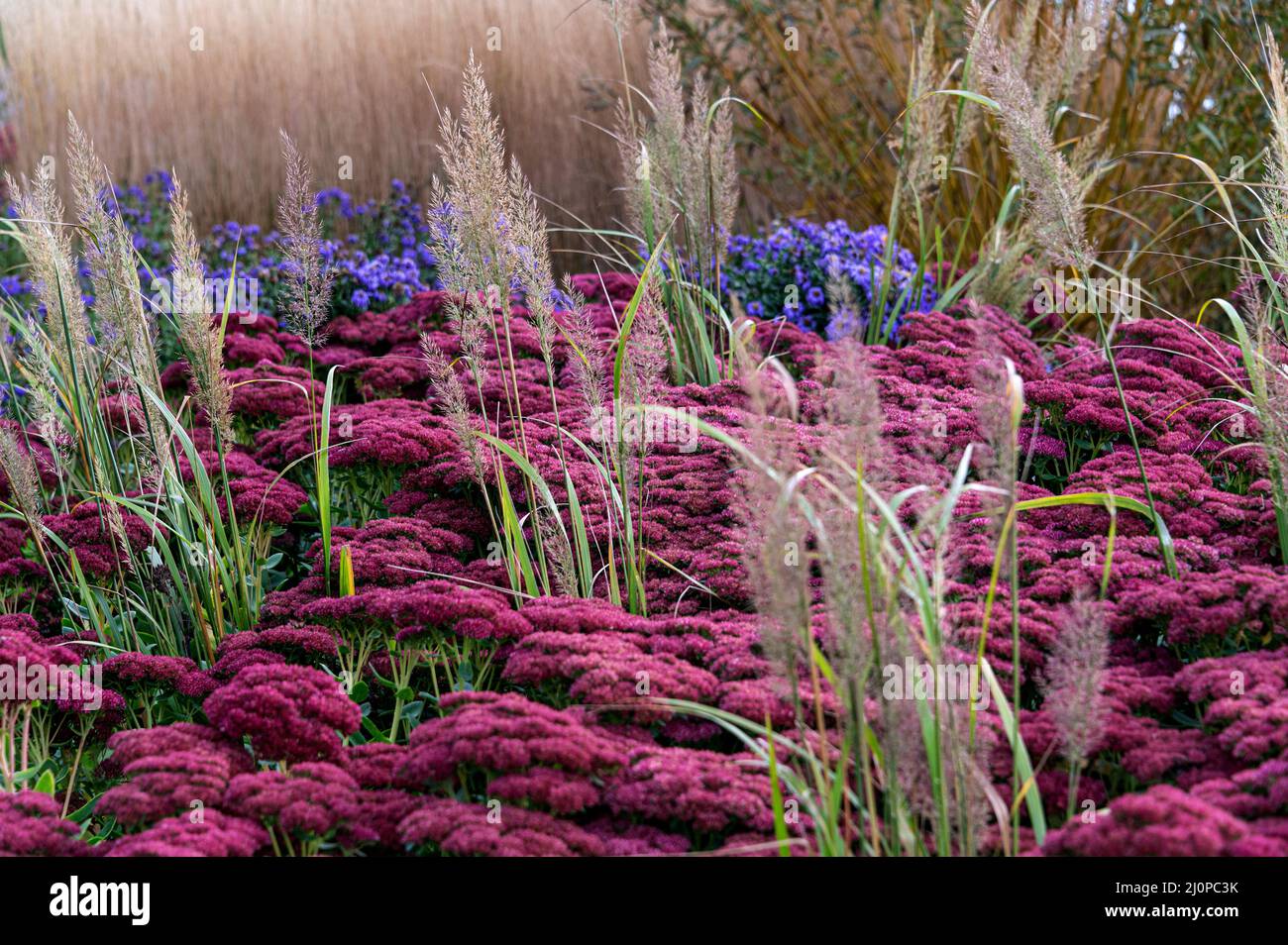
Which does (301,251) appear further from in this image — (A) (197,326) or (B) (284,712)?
(B) (284,712)

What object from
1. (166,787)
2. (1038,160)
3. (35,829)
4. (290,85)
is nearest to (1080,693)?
(1038,160)

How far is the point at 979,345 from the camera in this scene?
230 centimetres

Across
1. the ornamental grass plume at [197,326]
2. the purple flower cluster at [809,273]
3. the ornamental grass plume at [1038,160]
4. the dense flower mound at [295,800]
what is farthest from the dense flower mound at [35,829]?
the purple flower cluster at [809,273]

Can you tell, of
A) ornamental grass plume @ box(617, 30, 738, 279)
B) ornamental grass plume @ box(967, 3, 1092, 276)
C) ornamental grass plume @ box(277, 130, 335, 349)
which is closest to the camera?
ornamental grass plume @ box(967, 3, 1092, 276)

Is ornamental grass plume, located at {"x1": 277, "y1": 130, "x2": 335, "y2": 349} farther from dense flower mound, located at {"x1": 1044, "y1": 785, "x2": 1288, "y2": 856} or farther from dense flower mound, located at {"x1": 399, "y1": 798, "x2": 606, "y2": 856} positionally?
dense flower mound, located at {"x1": 1044, "y1": 785, "x2": 1288, "y2": 856}

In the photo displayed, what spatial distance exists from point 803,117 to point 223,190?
3882 millimetres

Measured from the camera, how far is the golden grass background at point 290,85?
848 centimetres

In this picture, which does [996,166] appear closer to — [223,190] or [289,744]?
[223,190]

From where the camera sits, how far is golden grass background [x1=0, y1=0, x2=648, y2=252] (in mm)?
8484

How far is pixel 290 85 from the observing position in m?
8.61

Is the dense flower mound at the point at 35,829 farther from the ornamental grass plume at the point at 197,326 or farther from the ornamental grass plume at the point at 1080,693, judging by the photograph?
the ornamental grass plume at the point at 1080,693

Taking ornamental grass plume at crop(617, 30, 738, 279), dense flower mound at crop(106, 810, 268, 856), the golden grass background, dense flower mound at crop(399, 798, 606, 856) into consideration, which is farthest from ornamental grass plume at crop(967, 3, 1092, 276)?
the golden grass background

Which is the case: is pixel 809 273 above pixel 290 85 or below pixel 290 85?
below
